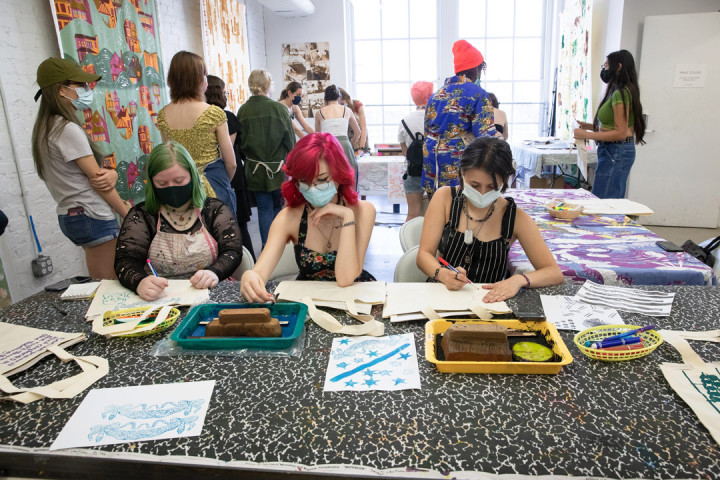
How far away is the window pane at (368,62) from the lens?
7.72 meters

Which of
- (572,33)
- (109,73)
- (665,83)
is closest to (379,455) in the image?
(109,73)

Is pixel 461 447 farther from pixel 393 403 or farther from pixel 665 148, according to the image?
pixel 665 148

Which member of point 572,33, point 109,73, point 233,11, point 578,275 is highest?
point 233,11

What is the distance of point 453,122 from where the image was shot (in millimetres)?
3098

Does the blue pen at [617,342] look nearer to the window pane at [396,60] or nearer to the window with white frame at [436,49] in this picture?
the window with white frame at [436,49]

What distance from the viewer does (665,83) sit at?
4.84m

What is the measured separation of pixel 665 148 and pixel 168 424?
18.3 ft

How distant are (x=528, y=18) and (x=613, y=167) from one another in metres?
4.79

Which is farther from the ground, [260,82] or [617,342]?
[260,82]

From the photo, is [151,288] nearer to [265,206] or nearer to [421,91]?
[265,206]

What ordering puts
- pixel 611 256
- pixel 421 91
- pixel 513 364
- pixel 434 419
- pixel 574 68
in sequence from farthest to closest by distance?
pixel 574 68, pixel 421 91, pixel 611 256, pixel 513 364, pixel 434 419

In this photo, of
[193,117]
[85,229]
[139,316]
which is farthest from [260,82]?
[139,316]

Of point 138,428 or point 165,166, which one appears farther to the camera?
point 165,166

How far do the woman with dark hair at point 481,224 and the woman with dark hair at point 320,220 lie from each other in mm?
274
